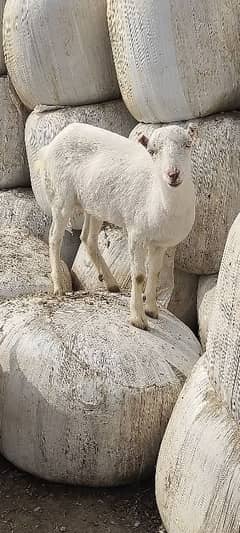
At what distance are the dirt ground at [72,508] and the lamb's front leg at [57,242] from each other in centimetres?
49

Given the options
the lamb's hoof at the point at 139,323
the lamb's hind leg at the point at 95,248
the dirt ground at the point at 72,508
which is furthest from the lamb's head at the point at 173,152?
the dirt ground at the point at 72,508

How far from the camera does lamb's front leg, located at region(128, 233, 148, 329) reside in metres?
1.67

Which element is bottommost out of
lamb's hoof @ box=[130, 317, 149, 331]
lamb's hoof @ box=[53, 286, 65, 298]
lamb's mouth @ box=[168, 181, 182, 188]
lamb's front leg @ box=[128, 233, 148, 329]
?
lamb's hoof @ box=[53, 286, 65, 298]

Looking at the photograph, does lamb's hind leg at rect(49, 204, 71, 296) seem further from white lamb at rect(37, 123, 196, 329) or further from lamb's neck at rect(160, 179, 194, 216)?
lamb's neck at rect(160, 179, 194, 216)

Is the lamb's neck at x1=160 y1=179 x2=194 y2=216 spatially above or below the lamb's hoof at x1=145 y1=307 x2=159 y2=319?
above

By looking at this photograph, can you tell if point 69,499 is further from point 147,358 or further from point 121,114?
point 121,114

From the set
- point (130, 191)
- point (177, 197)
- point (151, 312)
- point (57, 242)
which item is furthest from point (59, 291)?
point (177, 197)

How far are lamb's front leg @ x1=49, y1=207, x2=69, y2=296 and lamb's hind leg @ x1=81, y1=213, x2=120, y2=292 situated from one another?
0.08m

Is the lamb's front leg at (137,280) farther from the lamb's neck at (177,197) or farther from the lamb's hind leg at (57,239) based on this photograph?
the lamb's hind leg at (57,239)

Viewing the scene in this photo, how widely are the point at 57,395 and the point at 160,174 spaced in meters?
0.51

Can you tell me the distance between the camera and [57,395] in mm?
1577

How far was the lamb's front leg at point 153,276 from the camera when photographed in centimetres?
170

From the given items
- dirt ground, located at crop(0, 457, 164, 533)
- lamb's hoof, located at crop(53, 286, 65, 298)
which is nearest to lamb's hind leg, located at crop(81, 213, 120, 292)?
lamb's hoof, located at crop(53, 286, 65, 298)

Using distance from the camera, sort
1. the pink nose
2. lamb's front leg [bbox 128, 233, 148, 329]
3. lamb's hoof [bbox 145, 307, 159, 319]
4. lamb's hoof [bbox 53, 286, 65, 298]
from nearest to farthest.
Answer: the pink nose < lamb's front leg [bbox 128, 233, 148, 329] < lamb's hoof [bbox 145, 307, 159, 319] < lamb's hoof [bbox 53, 286, 65, 298]
